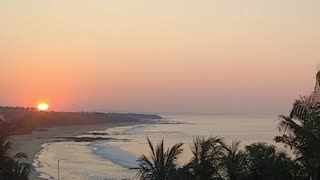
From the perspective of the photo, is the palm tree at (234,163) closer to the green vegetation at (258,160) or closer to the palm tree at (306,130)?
the green vegetation at (258,160)

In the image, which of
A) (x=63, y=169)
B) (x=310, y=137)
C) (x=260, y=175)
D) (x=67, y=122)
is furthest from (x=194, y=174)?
(x=67, y=122)

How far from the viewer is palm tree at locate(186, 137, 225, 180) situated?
73.6ft

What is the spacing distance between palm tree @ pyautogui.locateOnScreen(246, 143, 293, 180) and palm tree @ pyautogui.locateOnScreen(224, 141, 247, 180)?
28 cm

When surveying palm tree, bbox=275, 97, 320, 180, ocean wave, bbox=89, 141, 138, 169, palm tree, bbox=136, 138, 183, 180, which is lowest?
ocean wave, bbox=89, 141, 138, 169

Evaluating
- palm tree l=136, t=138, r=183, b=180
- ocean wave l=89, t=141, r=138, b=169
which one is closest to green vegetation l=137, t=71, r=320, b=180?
palm tree l=136, t=138, r=183, b=180

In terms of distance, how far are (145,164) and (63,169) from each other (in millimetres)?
38411

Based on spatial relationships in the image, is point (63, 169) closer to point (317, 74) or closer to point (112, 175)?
point (112, 175)

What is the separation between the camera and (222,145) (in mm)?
22922

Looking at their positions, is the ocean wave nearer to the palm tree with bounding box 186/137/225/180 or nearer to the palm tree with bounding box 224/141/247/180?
the palm tree with bounding box 224/141/247/180

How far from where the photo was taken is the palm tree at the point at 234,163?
2272 cm

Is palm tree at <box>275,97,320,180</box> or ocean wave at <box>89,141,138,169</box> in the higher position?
palm tree at <box>275,97,320,180</box>

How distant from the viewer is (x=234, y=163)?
2278 cm

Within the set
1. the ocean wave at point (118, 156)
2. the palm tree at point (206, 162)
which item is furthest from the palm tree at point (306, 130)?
the ocean wave at point (118, 156)

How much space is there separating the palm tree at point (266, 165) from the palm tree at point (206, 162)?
1.33 metres
